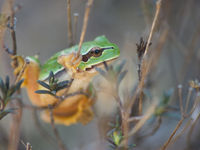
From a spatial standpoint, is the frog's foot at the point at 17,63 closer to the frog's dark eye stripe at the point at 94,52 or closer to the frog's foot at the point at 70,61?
the frog's foot at the point at 70,61

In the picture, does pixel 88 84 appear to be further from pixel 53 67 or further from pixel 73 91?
pixel 53 67

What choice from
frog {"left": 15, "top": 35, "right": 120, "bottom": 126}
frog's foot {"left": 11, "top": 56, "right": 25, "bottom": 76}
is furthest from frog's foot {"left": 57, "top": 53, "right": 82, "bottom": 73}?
frog's foot {"left": 11, "top": 56, "right": 25, "bottom": 76}

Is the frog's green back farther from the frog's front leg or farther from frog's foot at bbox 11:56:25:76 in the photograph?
frog's foot at bbox 11:56:25:76

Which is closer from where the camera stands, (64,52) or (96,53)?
(96,53)

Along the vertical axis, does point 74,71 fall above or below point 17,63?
below

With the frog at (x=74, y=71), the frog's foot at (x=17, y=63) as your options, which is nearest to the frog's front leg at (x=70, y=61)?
the frog at (x=74, y=71)

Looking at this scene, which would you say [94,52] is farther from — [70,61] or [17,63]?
[17,63]

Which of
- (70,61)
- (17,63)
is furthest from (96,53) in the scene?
(17,63)
